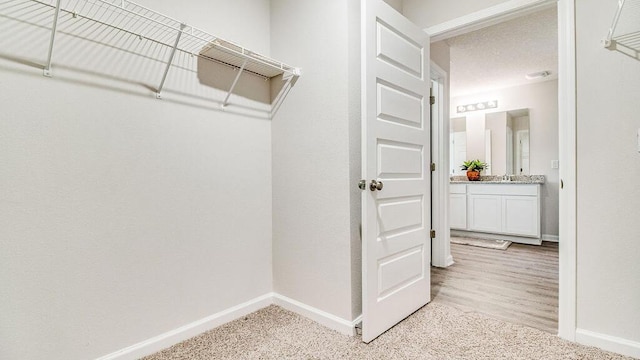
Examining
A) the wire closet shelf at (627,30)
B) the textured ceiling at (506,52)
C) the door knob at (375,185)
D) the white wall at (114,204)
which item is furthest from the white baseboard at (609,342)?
the textured ceiling at (506,52)

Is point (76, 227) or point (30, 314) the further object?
point (76, 227)

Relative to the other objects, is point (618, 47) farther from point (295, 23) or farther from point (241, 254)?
point (241, 254)

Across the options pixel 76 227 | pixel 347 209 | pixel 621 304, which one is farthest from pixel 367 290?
pixel 76 227

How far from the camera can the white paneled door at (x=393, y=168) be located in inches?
66.3

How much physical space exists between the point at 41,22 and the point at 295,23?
133cm

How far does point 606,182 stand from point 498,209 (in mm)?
3041

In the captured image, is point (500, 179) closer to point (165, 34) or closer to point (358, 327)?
point (358, 327)

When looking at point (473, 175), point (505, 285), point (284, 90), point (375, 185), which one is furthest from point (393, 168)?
point (473, 175)

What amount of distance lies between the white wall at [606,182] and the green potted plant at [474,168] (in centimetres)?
343

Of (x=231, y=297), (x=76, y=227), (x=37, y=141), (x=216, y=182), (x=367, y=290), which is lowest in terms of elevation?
(x=231, y=297)

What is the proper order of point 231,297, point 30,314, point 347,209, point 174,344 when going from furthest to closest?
point 231,297, point 347,209, point 174,344, point 30,314

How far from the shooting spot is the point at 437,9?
2195 mm

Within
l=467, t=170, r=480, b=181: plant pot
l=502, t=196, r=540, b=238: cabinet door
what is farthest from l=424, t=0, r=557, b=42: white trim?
l=467, t=170, r=480, b=181: plant pot

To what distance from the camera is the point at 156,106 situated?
64.4 inches
